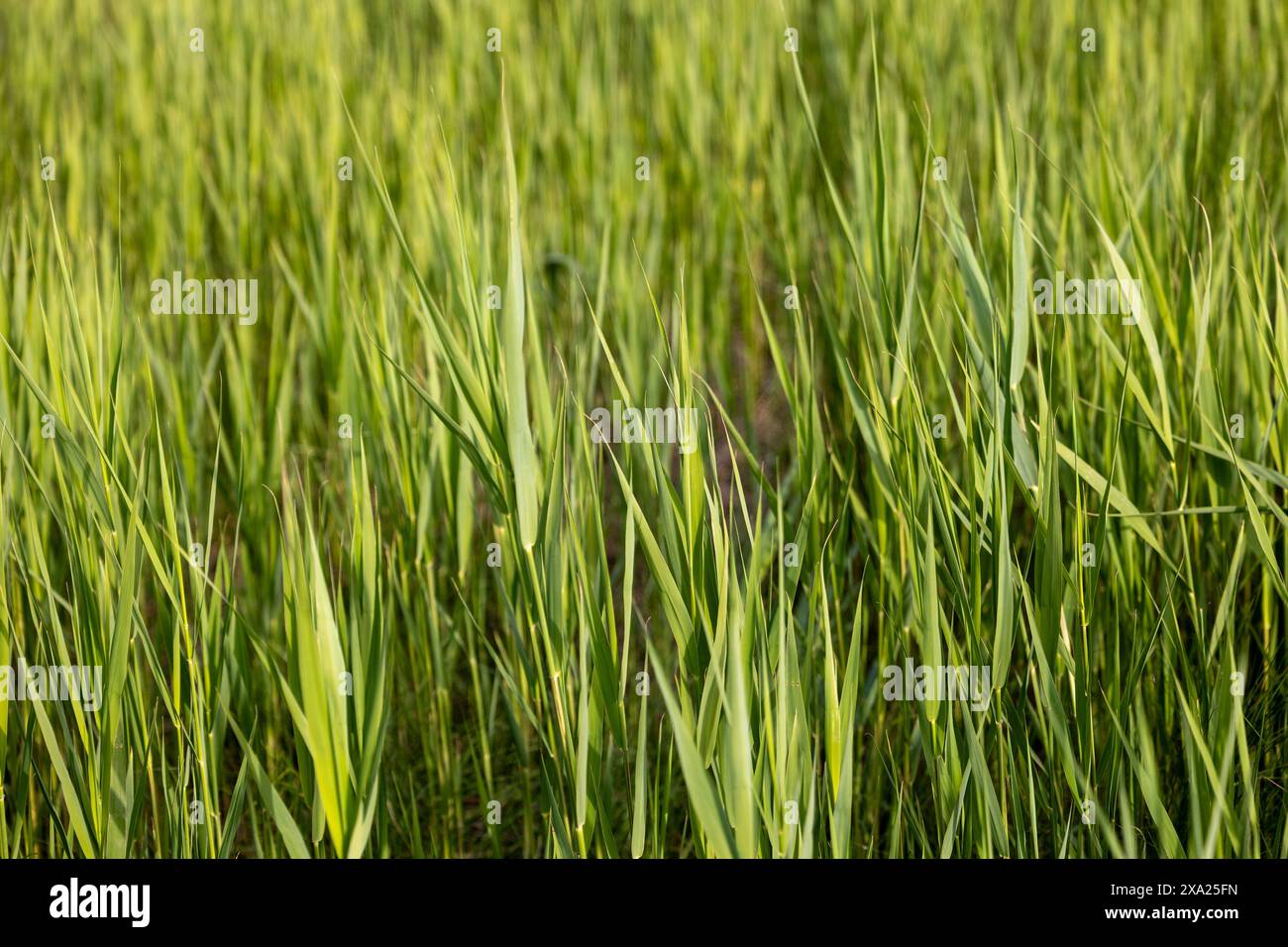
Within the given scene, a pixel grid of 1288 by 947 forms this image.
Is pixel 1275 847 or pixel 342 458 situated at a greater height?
pixel 342 458

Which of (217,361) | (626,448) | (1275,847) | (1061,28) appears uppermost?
(1061,28)

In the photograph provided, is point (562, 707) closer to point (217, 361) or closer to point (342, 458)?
point (342, 458)

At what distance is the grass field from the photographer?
3.14 ft

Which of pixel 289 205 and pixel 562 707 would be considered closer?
pixel 562 707

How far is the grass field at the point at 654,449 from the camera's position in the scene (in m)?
0.96

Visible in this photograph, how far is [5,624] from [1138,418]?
136 centimetres

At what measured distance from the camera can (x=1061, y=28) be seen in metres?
2.21

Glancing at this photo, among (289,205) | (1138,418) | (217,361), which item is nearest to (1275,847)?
(1138,418)

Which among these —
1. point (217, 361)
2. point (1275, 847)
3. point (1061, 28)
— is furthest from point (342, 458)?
point (1061, 28)

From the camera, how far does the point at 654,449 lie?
97cm

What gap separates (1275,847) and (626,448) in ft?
2.93
